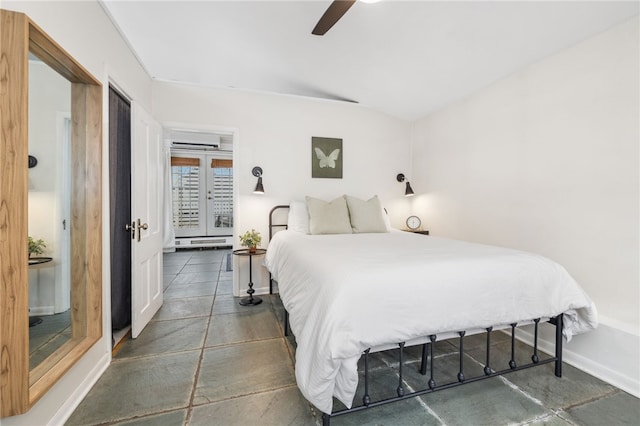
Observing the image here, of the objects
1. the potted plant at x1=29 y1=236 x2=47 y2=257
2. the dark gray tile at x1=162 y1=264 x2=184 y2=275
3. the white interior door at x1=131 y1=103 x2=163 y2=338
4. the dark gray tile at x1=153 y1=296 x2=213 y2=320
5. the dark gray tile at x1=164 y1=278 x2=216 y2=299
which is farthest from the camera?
the dark gray tile at x1=162 y1=264 x2=184 y2=275

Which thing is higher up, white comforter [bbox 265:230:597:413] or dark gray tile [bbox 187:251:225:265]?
white comforter [bbox 265:230:597:413]

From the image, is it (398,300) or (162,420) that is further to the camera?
(162,420)

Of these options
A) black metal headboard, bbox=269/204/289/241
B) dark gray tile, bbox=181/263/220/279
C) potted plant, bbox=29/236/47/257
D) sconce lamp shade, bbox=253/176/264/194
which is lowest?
dark gray tile, bbox=181/263/220/279

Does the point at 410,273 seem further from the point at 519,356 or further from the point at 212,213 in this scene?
the point at 212,213

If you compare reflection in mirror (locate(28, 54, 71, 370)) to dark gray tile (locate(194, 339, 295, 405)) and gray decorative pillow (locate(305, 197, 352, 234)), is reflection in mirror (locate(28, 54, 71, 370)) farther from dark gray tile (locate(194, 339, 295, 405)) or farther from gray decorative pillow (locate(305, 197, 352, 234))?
gray decorative pillow (locate(305, 197, 352, 234))

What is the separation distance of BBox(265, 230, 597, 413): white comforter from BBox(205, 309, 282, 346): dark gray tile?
33.0 inches

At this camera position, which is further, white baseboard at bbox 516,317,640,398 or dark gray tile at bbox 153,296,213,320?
dark gray tile at bbox 153,296,213,320

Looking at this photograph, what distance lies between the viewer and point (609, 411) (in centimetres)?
158

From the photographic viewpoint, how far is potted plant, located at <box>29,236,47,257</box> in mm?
1981

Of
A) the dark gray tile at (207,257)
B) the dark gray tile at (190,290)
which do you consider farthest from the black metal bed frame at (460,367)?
the dark gray tile at (207,257)

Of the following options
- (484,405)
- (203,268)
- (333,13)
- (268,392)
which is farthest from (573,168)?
(203,268)

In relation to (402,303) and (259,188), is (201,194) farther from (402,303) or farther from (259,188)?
(402,303)

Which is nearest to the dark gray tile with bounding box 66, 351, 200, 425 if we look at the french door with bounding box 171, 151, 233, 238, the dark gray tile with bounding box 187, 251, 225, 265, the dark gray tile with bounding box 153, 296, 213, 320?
the dark gray tile with bounding box 153, 296, 213, 320

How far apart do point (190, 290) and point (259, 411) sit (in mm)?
2565
